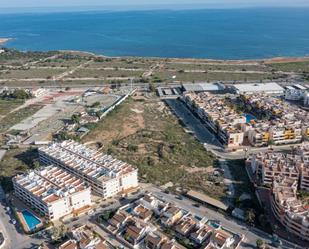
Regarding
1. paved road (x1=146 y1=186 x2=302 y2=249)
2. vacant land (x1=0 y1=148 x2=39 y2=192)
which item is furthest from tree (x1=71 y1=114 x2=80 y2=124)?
paved road (x1=146 y1=186 x2=302 y2=249)

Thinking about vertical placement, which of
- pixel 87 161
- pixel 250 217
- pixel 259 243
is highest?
pixel 87 161

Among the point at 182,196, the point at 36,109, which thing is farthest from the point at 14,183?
the point at 36,109

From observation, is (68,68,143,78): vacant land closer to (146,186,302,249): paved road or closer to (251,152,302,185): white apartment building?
(251,152,302,185): white apartment building

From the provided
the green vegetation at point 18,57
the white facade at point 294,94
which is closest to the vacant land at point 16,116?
the green vegetation at point 18,57

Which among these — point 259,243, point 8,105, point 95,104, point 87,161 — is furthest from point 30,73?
point 259,243

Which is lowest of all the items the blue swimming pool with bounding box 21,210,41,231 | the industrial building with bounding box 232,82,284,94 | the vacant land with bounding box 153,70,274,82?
the blue swimming pool with bounding box 21,210,41,231

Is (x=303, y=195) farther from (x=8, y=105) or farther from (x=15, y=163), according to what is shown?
(x=8, y=105)

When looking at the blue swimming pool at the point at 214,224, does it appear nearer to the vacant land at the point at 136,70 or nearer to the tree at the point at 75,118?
the tree at the point at 75,118
